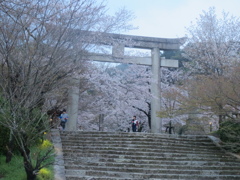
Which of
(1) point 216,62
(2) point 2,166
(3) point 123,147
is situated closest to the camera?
(2) point 2,166

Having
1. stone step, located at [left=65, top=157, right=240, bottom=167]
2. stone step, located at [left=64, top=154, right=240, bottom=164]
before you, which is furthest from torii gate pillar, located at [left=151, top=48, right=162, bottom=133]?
stone step, located at [left=65, top=157, right=240, bottom=167]

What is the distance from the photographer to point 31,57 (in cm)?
714

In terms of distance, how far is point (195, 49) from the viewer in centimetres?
2022

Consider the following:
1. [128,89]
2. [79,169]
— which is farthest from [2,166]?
[128,89]

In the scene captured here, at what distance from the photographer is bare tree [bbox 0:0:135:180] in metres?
6.78

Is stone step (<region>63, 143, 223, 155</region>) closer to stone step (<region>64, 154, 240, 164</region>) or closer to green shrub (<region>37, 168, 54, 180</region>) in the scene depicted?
stone step (<region>64, 154, 240, 164</region>)

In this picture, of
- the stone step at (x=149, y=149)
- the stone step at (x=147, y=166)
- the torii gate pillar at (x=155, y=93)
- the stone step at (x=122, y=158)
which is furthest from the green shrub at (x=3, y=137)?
the torii gate pillar at (x=155, y=93)

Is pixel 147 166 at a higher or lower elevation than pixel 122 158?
lower

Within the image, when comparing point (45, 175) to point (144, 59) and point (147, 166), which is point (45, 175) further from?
point (144, 59)

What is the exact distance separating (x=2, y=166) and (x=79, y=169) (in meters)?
2.32

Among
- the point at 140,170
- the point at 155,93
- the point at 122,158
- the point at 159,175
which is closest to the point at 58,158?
the point at 122,158

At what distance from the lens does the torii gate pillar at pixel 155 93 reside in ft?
55.4

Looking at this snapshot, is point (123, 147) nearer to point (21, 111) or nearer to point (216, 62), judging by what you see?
point (21, 111)

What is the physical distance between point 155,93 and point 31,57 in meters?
10.9
